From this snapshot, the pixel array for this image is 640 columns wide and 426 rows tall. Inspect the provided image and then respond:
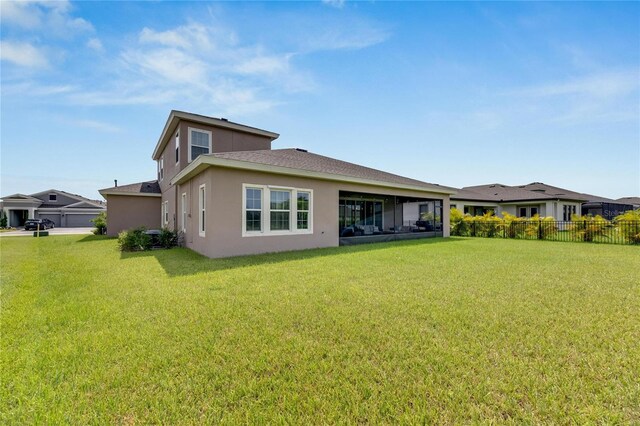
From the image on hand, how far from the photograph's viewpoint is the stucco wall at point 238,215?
8.79 metres

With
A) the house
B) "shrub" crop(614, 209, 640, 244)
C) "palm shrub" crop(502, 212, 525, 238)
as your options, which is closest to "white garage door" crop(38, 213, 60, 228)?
the house

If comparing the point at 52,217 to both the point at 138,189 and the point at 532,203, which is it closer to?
the point at 138,189

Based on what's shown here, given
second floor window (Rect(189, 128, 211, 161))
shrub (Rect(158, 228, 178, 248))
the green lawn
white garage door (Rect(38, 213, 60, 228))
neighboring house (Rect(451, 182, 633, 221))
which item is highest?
second floor window (Rect(189, 128, 211, 161))

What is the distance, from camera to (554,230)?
16078 millimetres

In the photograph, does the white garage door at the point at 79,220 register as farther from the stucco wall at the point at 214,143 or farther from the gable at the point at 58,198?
the stucco wall at the point at 214,143

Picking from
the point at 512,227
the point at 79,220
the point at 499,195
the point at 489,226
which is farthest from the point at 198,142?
the point at 79,220

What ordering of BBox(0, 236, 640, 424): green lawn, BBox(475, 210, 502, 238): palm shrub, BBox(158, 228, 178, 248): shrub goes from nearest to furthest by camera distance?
BBox(0, 236, 640, 424): green lawn < BBox(158, 228, 178, 248): shrub < BBox(475, 210, 502, 238): palm shrub

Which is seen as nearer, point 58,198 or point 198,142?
point 198,142

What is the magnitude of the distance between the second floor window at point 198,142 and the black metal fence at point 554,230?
54.3 feet

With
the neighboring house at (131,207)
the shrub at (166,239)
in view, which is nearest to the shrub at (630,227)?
the shrub at (166,239)

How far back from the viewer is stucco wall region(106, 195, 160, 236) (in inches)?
671

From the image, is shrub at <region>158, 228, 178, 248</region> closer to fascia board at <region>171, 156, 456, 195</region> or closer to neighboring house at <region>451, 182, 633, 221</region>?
fascia board at <region>171, 156, 456, 195</region>

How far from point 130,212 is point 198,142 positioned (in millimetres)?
8769

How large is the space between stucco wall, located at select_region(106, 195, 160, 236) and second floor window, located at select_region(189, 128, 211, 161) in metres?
7.52
